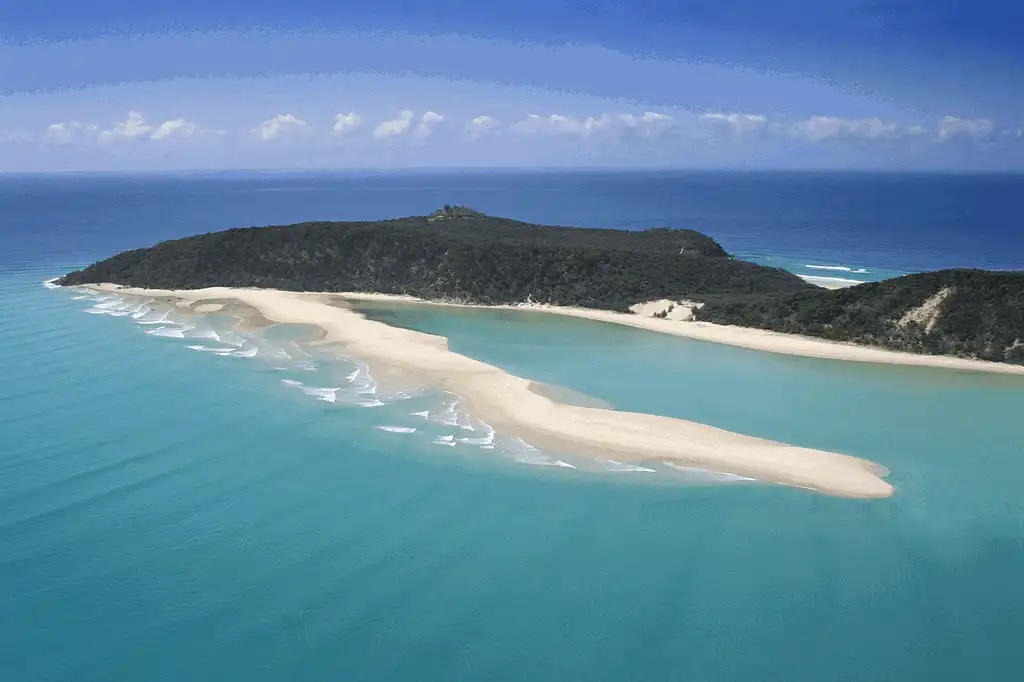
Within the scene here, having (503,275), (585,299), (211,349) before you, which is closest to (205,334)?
(211,349)

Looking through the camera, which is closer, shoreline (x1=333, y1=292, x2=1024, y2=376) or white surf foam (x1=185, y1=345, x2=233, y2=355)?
shoreline (x1=333, y1=292, x2=1024, y2=376)

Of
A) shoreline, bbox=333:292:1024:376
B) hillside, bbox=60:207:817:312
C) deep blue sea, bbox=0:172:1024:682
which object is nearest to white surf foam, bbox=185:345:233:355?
deep blue sea, bbox=0:172:1024:682

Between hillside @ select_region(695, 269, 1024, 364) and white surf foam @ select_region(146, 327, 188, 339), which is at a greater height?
hillside @ select_region(695, 269, 1024, 364)

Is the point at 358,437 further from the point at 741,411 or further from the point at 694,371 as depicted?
the point at 694,371

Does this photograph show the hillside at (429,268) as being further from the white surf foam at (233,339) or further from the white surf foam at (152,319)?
the white surf foam at (233,339)

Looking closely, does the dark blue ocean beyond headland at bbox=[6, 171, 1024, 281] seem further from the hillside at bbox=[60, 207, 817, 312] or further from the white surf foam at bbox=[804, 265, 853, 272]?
the hillside at bbox=[60, 207, 817, 312]

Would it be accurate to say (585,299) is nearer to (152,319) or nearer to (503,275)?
(503,275)

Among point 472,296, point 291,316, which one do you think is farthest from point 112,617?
point 472,296
